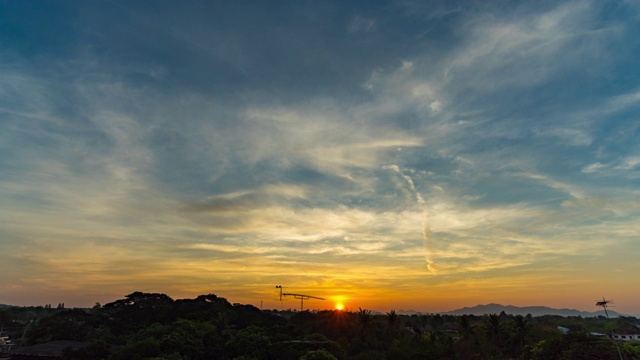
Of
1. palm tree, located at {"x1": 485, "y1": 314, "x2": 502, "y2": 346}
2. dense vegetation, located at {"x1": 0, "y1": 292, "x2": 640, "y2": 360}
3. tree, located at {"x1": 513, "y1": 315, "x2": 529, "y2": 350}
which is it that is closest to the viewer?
dense vegetation, located at {"x1": 0, "y1": 292, "x2": 640, "y2": 360}

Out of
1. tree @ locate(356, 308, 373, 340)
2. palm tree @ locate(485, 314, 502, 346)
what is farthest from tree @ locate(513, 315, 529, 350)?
tree @ locate(356, 308, 373, 340)

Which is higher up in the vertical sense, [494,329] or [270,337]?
[494,329]

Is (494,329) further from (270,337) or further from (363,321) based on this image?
(270,337)

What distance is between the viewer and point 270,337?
74.1m

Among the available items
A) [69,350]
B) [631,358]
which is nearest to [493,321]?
[631,358]

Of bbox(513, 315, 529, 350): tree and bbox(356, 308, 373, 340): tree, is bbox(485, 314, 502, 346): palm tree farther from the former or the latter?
bbox(356, 308, 373, 340): tree

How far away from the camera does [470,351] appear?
265 ft

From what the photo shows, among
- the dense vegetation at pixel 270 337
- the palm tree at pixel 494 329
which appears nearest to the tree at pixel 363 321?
the dense vegetation at pixel 270 337

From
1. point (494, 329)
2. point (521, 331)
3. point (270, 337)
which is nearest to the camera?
point (270, 337)

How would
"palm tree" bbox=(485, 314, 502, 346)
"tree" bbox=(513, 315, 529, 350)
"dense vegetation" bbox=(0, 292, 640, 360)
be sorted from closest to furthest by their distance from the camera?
"dense vegetation" bbox=(0, 292, 640, 360), "palm tree" bbox=(485, 314, 502, 346), "tree" bbox=(513, 315, 529, 350)

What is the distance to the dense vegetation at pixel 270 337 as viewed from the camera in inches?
2625

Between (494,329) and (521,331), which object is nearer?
(521,331)

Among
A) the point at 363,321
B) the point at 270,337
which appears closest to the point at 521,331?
the point at 363,321

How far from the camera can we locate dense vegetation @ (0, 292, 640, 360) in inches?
2625
